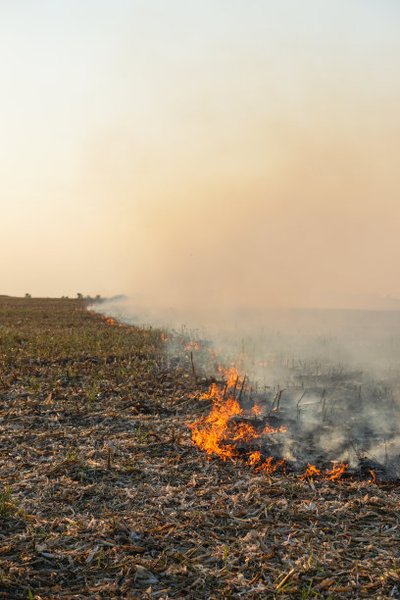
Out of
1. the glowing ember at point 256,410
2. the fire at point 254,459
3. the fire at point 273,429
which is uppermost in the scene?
the glowing ember at point 256,410

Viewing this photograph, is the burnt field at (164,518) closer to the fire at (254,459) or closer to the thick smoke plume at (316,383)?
the fire at (254,459)

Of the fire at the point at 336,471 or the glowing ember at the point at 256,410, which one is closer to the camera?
the fire at the point at 336,471

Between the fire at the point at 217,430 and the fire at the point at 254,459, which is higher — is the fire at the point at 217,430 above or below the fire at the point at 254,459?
above

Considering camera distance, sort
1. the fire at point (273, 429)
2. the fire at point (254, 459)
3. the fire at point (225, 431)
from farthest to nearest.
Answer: the fire at point (273, 429) < the fire at point (225, 431) < the fire at point (254, 459)

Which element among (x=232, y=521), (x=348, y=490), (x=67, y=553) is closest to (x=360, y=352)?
(x=348, y=490)


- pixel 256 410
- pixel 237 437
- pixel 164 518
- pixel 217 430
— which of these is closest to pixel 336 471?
pixel 237 437

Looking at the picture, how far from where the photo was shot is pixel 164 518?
623cm

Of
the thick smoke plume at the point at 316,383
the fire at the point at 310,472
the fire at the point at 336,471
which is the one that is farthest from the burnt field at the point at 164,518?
the thick smoke plume at the point at 316,383

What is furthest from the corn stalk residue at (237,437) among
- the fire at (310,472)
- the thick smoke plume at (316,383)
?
the thick smoke plume at (316,383)

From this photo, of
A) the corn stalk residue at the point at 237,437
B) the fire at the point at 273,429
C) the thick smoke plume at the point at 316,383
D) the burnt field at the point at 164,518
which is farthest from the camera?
the fire at the point at 273,429

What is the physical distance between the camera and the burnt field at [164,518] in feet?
16.7

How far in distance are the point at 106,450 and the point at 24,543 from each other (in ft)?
9.43

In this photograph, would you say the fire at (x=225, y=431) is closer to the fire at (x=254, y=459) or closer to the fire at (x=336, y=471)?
the fire at (x=254, y=459)

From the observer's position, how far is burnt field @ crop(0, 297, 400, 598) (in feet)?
16.7
